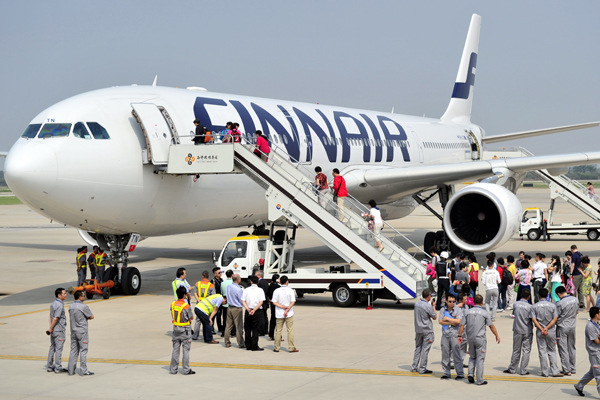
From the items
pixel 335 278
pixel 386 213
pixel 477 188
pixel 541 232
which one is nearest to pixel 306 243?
pixel 386 213

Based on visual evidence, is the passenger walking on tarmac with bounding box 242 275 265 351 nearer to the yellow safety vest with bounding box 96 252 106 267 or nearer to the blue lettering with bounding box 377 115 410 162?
the yellow safety vest with bounding box 96 252 106 267

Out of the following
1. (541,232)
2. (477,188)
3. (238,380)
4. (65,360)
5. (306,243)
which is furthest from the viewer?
(541,232)

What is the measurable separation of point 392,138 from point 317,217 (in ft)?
38.5

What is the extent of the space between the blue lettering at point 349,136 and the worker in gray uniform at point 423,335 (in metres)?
13.9

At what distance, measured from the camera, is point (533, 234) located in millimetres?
36688

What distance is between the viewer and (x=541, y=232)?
121 ft

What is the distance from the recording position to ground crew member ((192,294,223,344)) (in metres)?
13.5

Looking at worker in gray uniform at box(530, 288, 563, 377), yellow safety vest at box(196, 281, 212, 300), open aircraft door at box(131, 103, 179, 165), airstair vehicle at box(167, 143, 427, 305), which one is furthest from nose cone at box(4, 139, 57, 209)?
worker in gray uniform at box(530, 288, 563, 377)

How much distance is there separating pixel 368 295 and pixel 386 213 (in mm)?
12712

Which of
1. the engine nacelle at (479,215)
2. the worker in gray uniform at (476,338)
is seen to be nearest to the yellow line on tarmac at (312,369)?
the worker in gray uniform at (476,338)

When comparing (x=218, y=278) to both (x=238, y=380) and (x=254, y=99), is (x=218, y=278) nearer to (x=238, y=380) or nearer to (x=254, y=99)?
(x=238, y=380)

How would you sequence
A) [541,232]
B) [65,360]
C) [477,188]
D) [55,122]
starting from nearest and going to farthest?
[65,360], [55,122], [477,188], [541,232]

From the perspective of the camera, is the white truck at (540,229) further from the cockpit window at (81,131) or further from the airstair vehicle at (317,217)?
the cockpit window at (81,131)

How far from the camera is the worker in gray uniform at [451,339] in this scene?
435 inches
